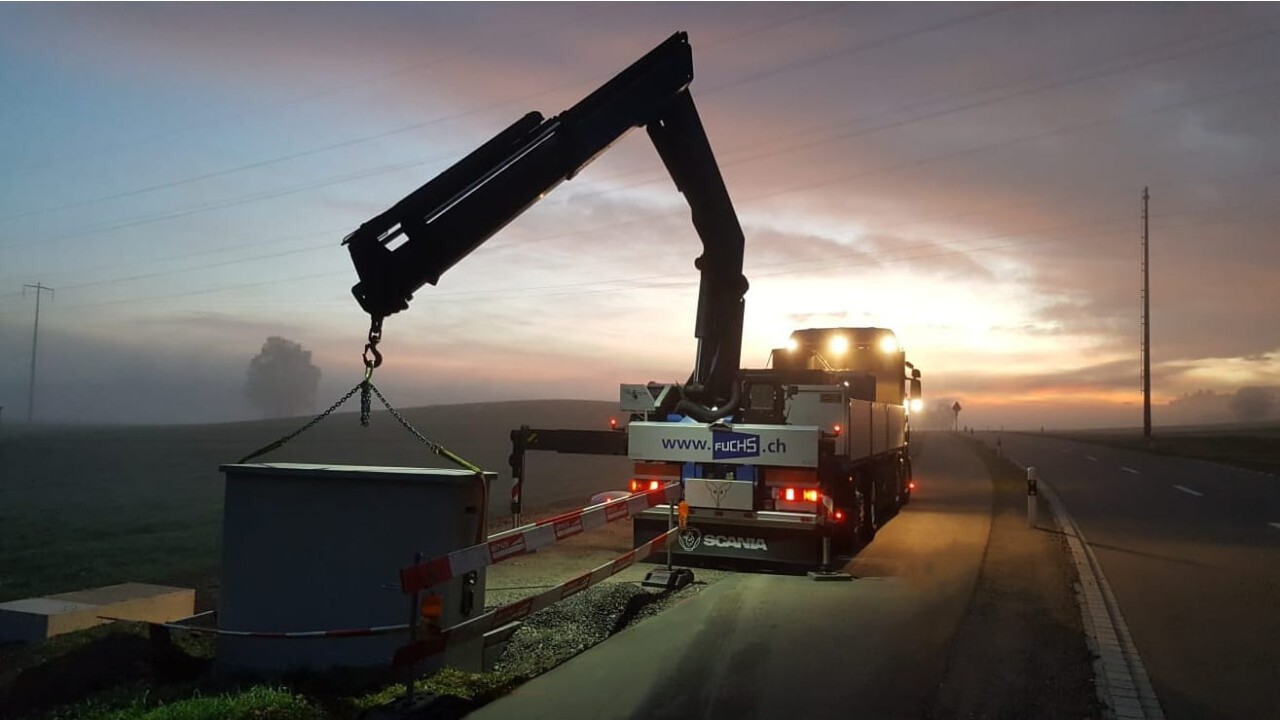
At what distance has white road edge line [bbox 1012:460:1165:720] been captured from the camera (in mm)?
5719

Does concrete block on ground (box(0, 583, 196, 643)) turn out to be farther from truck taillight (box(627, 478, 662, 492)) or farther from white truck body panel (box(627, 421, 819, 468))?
white truck body panel (box(627, 421, 819, 468))

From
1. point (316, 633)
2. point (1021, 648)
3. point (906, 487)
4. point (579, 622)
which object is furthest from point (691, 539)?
point (906, 487)

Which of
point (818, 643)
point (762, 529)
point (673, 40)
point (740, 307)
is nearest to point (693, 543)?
point (762, 529)

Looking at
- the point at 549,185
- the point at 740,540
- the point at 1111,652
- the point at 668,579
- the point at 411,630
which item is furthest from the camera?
the point at 740,540

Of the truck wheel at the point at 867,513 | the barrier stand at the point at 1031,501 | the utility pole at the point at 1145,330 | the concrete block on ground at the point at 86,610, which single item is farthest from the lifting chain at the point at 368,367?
the utility pole at the point at 1145,330

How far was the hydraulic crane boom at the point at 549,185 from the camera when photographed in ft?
26.1

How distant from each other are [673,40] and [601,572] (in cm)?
608

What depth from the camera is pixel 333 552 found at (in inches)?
267

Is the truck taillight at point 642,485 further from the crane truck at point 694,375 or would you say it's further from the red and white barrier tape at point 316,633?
the red and white barrier tape at point 316,633

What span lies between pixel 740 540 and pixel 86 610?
296 inches

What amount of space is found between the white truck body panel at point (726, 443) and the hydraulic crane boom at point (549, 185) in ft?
4.94

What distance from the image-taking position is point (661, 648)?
6848mm

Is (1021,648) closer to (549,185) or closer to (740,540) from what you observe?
(740,540)

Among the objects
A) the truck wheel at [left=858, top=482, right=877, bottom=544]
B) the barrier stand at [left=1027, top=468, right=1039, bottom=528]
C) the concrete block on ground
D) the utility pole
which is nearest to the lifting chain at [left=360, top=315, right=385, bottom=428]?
the concrete block on ground
